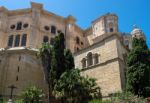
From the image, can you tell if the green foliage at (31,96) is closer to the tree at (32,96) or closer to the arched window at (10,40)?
the tree at (32,96)

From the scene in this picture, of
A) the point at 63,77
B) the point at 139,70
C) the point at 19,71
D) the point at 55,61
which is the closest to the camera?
the point at 139,70

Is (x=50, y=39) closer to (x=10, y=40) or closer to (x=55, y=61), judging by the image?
(x=10, y=40)

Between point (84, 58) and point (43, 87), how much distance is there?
21.4 ft

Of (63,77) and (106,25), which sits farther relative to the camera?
(106,25)

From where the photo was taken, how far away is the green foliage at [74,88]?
22025mm

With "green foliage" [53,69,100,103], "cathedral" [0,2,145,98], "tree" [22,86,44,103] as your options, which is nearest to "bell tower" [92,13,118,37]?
"cathedral" [0,2,145,98]

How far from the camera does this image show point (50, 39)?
41594 mm

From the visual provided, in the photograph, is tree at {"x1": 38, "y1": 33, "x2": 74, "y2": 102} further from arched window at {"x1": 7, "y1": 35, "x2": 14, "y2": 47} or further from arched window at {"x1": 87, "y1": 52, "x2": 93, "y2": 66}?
arched window at {"x1": 7, "y1": 35, "x2": 14, "y2": 47}

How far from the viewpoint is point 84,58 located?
29.5m

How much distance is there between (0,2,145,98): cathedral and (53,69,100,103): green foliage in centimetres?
234

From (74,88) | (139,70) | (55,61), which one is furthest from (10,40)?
(139,70)

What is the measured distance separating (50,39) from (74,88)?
68.0 feet

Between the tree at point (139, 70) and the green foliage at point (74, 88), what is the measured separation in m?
3.96

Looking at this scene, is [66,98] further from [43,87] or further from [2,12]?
[2,12]
